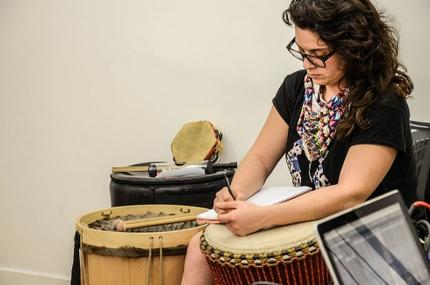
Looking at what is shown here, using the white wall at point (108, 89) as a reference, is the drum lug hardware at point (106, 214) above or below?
below

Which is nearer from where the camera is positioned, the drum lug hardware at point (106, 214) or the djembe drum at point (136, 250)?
the djembe drum at point (136, 250)

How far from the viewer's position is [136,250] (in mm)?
1743

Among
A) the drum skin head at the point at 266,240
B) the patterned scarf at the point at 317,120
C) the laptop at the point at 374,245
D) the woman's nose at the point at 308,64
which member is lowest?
the drum skin head at the point at 266,240

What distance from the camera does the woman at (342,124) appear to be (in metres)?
1.51

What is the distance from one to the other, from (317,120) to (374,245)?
79 cm

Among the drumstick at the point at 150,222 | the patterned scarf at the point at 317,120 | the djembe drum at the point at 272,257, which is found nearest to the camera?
the djembe drum at the point at 272,257

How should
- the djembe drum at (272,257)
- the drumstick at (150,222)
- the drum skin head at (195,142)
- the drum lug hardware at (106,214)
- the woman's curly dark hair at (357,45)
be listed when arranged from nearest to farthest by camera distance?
the djembe drum at (272,257) < the woman's curly dark hair at (357,45) < the drumstick at (150,222) < the drum lug hardware at (106,214) < the drum skin head at (195,142)

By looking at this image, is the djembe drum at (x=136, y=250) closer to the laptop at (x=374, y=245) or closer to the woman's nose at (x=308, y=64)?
the woman's nose at (x=308, y=64)

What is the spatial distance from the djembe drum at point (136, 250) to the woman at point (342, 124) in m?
0.09

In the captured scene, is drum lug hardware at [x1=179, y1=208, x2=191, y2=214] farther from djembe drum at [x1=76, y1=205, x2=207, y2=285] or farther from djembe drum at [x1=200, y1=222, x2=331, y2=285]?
djembe drum at [x1=200, y1=222, x2=331, y2=285]

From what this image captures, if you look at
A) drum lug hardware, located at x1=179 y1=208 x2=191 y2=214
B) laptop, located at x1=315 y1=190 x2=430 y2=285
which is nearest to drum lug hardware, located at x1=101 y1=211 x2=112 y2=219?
drum lug hardware, located at x1=179 y1=208 x2=191 y2=214

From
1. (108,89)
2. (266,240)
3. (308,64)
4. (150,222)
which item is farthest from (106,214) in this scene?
(108,89)

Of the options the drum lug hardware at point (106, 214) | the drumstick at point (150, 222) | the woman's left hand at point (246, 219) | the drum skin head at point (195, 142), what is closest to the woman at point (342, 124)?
the woman's left hand at point (246, 219)

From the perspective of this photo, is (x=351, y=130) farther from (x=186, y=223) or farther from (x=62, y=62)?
(x=62, y=62)
